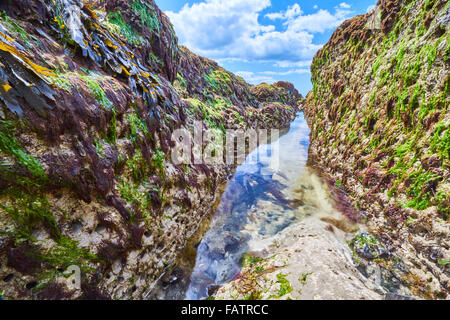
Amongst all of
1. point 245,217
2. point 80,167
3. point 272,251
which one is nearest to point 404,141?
point 272,251

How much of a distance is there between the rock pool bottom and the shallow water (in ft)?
0.09

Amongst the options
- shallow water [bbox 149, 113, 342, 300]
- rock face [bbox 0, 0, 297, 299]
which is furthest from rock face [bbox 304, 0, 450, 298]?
rock face [bbox 0, 0, 297, 299]

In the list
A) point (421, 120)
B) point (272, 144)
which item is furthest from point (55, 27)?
point (272, 144)

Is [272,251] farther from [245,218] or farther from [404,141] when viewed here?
[404,141]

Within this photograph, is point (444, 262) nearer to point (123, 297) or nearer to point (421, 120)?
point (421, 120)

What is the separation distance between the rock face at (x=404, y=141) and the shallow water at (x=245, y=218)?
2417 mm

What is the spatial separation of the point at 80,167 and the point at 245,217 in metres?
7.32

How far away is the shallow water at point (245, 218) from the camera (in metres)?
5.61

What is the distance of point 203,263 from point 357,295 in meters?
4.58

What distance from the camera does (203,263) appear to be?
6254 millimetres

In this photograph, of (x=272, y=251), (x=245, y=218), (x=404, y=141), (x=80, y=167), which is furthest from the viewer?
(x=245, y=218)

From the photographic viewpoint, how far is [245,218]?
8.92m

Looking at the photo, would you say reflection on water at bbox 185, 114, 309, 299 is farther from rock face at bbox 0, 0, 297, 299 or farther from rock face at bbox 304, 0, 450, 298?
rock face at bbox 304, 0, 450, 298

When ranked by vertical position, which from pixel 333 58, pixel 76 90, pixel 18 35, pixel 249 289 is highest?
pixel 333 58
